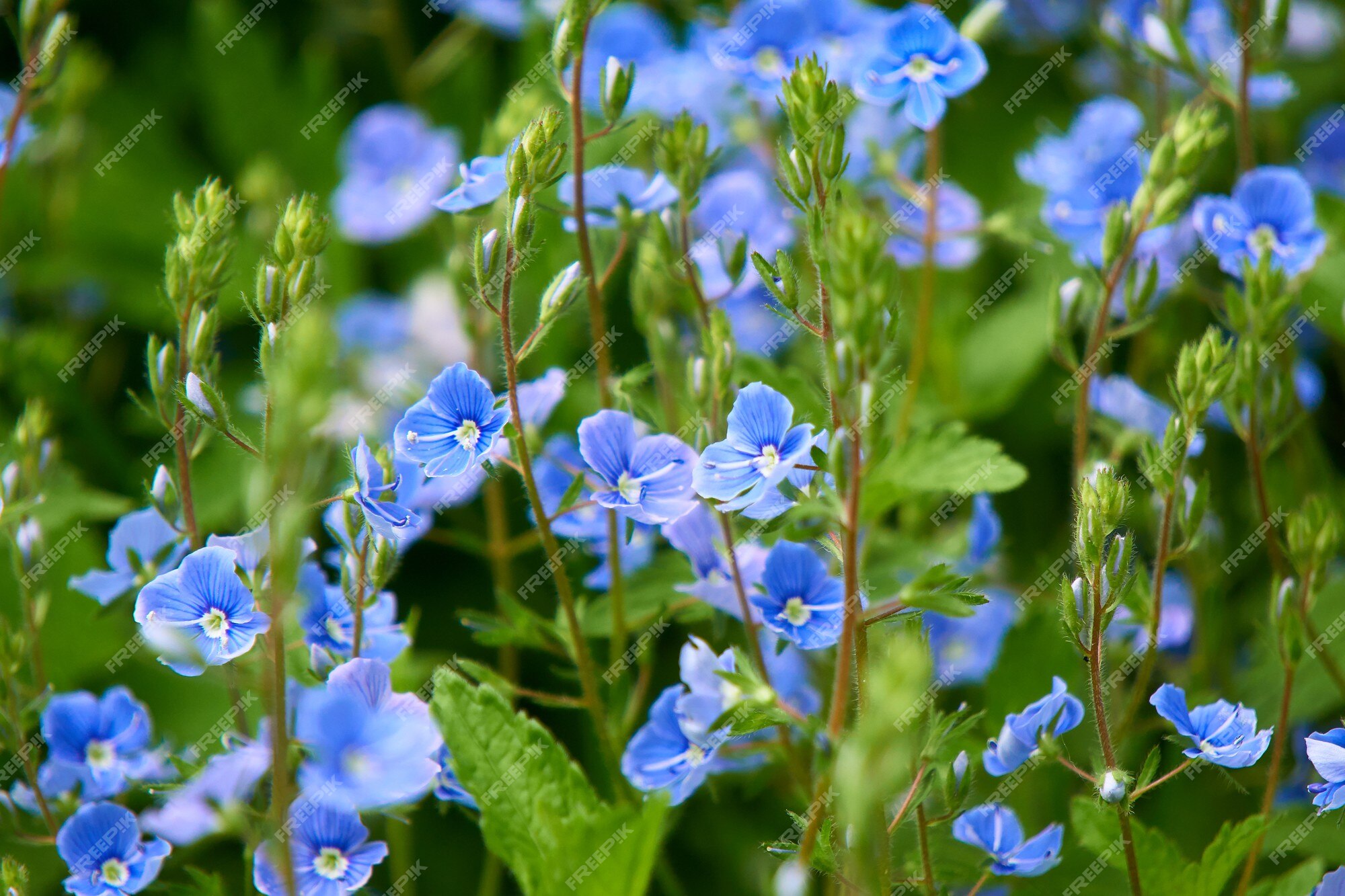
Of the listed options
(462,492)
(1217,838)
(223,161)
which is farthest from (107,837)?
(223,161)

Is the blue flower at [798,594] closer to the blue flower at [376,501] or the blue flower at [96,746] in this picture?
the blue flower at [376,501]

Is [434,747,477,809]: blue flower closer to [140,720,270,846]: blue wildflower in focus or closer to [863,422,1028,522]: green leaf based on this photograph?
[140,720,270,846]: blue wildflower in focus

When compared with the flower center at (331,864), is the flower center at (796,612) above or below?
above

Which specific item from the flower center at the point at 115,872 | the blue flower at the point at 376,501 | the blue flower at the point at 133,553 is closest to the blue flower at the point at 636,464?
the blue flower at the point at 376,501

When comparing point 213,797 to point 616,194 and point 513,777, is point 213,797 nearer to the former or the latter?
point 513,777

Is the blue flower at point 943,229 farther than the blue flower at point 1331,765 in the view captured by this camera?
Yes

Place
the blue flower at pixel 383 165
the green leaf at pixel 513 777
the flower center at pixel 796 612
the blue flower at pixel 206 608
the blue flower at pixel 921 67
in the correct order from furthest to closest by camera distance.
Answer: the blue flower at pixel 383 165
the blue flower at pixel 921 67
the flower center at pixel 796 612
the green leaf at pixel 513 777
the blue flower at pixel 206 608

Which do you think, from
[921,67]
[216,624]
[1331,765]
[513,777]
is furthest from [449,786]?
[921,67]
